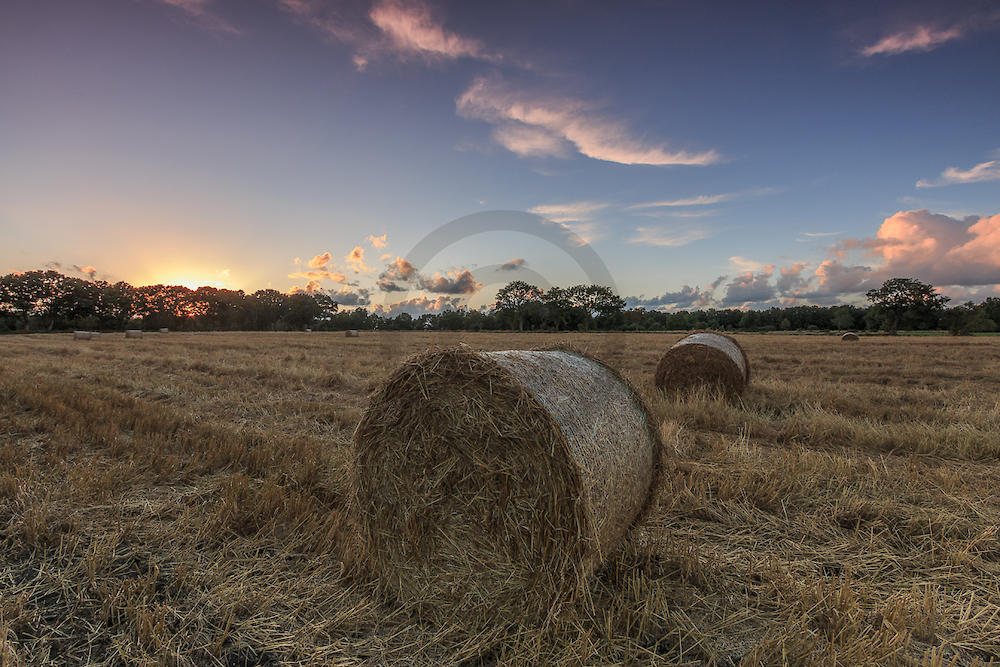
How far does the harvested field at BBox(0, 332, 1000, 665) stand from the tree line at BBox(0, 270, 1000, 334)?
37.7 m

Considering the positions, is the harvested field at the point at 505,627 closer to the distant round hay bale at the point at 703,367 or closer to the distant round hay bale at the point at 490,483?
the distant round hay bale at the point at 490,483

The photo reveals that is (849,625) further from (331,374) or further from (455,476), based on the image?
(331,374)

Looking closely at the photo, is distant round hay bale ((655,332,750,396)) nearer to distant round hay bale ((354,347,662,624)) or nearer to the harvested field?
the harvested field

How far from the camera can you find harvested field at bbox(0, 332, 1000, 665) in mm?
2510

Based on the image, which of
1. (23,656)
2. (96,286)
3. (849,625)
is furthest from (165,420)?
(96,286)

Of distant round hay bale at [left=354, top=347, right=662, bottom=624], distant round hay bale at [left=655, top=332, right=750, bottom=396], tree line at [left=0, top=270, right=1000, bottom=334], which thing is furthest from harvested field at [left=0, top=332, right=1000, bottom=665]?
tree line at [left=0, top=270, right=1000, bottom=334]

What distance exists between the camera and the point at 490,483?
2.95m

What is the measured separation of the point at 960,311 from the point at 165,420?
9743cm

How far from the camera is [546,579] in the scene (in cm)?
276

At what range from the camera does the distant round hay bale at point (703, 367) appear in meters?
8.84

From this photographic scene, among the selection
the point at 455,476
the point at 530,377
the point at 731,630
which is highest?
the point at 530,377

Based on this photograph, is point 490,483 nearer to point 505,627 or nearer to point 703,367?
point 505,627

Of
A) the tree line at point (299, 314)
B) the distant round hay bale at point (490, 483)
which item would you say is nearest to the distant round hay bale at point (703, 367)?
the distant round hay bale at point (490, 483)

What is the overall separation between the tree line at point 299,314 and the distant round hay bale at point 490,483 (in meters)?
39.5
